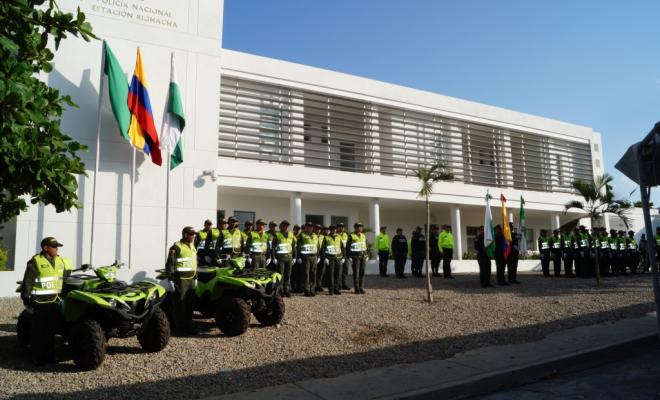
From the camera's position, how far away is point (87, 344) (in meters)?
6.07

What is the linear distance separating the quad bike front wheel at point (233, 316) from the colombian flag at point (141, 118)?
24.1 ft

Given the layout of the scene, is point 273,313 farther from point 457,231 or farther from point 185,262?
point 457,231

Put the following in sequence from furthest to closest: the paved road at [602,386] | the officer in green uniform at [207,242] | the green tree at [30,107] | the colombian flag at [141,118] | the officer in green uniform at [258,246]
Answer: the colombian flag at [141,118] < the officer in green uniform at [207,242] < the officer in green uniform at [258,246] < the paved road at [602,386] < the green tree at [30,107]

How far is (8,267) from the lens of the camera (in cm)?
1347

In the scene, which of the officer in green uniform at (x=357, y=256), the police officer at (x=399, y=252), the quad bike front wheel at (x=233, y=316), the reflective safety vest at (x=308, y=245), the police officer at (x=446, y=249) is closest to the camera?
the quad bike front wheel at (x=233, y=316)

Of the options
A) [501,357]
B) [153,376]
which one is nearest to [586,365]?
[501,357]

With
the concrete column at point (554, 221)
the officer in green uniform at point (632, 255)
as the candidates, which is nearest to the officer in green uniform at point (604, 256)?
the officer in green uniform at point (632, 255)

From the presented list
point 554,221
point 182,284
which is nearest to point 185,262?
point 182,284

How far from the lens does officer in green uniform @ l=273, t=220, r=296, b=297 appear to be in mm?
11484

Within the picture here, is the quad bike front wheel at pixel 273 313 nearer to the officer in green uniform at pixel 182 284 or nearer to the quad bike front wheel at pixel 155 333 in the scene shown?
the officer in green uniform at pixel 182 284

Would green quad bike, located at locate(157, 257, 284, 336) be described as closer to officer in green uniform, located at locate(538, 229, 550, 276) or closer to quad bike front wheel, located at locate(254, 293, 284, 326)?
quad bike front wheel, located at locate(254, 293, 284, 326)

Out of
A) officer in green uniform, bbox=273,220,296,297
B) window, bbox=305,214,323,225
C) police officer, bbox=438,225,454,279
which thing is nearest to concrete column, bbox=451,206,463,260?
police officer, bbox=438,225,454,279

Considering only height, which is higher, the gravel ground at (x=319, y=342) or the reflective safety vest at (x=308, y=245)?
the reflective safety vest at (x=308, y=245)

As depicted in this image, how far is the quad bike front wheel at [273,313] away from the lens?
8.49 meters
